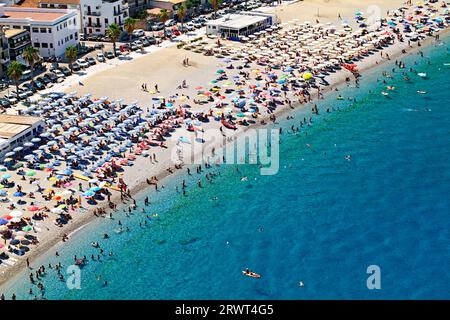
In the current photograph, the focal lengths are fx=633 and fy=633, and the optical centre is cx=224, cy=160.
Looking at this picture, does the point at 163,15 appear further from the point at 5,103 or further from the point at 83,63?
the point at 5,103

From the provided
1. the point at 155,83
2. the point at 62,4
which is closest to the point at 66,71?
the point at 155,83

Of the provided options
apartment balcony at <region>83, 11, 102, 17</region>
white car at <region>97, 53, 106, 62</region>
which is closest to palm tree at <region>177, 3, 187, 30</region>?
apartment balcony at <region>83, 11, 102, 17</region>

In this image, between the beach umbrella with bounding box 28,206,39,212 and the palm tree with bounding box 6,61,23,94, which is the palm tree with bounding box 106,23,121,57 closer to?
the palm tree with bounding box 6,61,23,94

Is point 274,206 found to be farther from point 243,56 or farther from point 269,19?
point 269,19

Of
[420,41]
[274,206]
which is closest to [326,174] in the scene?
[274,206]

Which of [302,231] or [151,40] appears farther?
[151,40]

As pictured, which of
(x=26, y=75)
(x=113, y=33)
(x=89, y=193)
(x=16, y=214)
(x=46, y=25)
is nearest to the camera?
(x=16, y=214)
